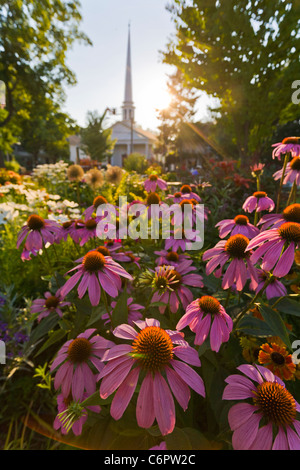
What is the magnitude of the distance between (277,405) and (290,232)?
610 millimetres

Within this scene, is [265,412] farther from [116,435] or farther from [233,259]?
[116,435]

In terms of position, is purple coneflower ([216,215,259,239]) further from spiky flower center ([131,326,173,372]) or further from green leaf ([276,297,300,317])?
spiky flower center ([131,326,173,372])

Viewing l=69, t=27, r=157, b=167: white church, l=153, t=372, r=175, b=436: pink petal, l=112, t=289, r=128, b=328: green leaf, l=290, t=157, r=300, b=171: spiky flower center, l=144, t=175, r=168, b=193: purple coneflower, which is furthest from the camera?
l=69, t=27, r=157, b=167: white church

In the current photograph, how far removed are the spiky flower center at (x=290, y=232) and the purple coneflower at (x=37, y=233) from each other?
4.09 ft

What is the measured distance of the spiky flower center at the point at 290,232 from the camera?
994 mm

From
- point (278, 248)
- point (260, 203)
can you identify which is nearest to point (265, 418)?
point (278, 248)

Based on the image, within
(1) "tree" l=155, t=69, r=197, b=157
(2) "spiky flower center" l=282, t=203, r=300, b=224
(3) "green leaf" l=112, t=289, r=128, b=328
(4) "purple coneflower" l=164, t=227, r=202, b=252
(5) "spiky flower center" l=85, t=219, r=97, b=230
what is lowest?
(3) "green leaf" l=112, t=289, r=128, b=328

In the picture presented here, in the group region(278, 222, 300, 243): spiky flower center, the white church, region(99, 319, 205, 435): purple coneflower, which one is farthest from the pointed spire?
region(99, 319, 205, 435): purple coneflower

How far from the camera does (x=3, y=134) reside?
1539 cm

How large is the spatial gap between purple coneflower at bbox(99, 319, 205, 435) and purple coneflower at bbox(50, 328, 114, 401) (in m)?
0.24

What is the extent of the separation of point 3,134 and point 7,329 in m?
16.9

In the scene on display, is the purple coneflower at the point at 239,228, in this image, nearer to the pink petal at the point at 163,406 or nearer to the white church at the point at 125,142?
the pink petal at the point at 163,406

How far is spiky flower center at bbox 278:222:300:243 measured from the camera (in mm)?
994

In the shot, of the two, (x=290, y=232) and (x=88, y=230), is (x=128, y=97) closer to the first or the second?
(x=88, y=230)
